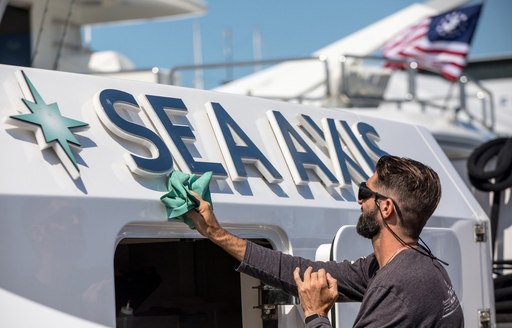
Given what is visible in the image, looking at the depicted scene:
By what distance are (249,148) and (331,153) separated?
0.46 metres

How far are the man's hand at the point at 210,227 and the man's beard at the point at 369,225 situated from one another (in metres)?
0.37


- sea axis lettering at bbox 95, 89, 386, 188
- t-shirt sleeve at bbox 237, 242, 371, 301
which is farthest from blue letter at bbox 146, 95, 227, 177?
t-shirt sleeve at bbox 237, 242, 371, 301

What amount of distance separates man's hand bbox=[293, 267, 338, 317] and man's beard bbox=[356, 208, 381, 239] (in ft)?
0.51

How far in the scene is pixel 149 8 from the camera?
1115 cm

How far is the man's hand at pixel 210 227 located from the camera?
8.61 ft

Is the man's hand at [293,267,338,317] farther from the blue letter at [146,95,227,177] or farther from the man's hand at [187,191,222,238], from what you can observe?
the blue letter at [146,95,227,177]

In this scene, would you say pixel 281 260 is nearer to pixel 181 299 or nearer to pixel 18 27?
pixel 181 299

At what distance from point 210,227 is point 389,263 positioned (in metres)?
0.52

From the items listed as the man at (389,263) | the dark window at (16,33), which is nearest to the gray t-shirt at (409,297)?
the man at (389,263)

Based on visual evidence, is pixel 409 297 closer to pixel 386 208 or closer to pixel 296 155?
pixel 386 208

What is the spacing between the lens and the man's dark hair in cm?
248

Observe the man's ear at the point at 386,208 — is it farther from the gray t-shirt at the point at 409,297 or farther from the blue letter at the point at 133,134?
the blue letter at the point at 133,134

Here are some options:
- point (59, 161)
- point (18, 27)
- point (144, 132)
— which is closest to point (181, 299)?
point (144, 132)

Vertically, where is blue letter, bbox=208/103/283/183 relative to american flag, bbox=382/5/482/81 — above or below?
above
